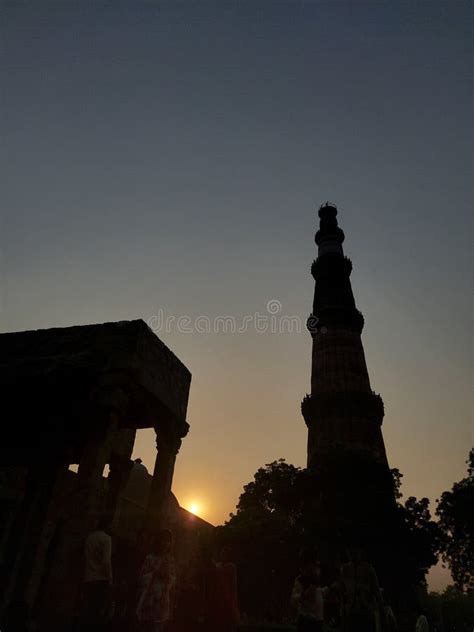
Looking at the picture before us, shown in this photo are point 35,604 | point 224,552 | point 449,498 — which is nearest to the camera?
point 224,552

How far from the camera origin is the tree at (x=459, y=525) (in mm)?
26219

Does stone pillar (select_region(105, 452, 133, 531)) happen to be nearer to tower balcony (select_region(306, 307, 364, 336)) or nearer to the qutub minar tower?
the qutub minar tower

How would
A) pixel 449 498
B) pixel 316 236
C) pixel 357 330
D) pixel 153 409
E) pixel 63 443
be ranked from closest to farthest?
pixel 153 409, pixel 63 443, pixel 449 498, pixel 357 330, pixel 316 236

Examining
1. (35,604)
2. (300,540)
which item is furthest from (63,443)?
(300,540)

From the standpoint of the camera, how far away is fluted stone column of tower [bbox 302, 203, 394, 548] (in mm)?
24141

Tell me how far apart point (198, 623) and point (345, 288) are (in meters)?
35.5

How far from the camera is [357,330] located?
119ft

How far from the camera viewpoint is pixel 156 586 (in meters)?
4.95

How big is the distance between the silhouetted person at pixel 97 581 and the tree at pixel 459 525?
27.8m

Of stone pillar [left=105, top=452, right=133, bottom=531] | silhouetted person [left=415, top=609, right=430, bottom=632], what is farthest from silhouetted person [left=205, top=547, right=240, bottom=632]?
stone pillar [left=105, top=452, right=133, bottom=531]

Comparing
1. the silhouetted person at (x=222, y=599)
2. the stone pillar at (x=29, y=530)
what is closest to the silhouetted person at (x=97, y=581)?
the silhouetted person at (x=222, y=599)

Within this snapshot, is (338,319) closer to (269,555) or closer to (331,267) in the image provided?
(331,267)

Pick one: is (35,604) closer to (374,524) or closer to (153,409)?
(153,409)

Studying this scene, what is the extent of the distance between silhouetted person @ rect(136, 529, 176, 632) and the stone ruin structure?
1112 mm
